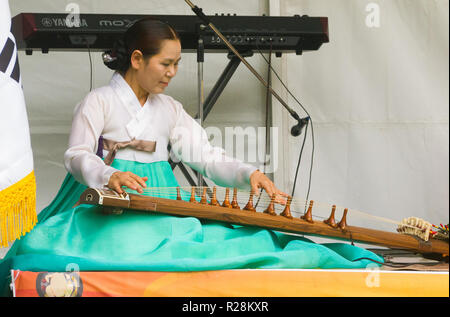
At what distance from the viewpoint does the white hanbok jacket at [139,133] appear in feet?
6.18

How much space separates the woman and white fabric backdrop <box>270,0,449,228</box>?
103cm

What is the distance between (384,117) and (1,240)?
1957 mm

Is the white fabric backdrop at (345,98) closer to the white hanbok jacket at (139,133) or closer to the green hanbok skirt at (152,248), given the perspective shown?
the white hanbok jacket at (139,133)

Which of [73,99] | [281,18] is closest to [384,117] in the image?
[281,18]

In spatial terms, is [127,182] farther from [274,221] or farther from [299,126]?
[299,126]

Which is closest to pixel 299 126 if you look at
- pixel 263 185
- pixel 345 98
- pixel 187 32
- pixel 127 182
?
pixel 345 98

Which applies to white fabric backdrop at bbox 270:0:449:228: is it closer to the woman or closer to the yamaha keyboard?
the yamaha keyboard

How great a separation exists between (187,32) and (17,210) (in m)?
1.18

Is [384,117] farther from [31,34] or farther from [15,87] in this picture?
[15,87]

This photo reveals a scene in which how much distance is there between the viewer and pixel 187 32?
2527mm

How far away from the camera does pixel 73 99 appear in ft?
9.64

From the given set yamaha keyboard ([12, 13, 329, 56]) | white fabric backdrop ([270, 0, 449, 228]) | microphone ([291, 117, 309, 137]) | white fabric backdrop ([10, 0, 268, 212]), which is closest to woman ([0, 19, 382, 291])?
yamaha keyboard ([12, 13, 329, 56])

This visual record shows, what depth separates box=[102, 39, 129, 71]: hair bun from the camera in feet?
6.68

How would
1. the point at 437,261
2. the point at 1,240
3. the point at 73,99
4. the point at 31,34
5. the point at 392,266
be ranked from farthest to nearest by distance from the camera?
the point at 73,99, the point at 31,34, the point at 437,261, the point at 392,266, the point at 1,240
